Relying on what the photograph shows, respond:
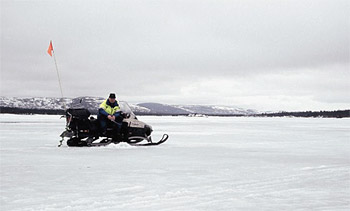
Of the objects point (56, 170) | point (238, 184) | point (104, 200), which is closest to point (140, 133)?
point (56, 170)

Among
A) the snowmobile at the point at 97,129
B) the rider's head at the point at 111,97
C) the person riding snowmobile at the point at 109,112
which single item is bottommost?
the snowmobile at the point at 97,129

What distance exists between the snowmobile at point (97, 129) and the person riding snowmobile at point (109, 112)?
7 cm

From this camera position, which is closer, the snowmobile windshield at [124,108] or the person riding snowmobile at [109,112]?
the person riding snowmobile at [109,112]

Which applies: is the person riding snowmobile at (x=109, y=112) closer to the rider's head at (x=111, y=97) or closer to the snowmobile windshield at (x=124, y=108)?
the rider's head at (x=111, y=97)

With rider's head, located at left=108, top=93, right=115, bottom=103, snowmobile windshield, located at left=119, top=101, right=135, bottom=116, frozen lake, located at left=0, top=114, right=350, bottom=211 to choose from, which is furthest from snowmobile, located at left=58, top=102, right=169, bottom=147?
frozen lake, located at left=0, top=114, right=350, bottom=211

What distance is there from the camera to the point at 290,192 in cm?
473

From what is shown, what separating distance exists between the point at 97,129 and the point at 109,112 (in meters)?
0.58

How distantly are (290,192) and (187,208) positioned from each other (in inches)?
60.2

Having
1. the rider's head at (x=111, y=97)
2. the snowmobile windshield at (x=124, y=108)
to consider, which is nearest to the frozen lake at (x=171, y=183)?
the rider's head at (x=111, y=97)

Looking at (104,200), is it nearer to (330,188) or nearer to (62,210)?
(62,210)

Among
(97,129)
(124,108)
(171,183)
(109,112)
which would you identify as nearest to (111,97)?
(109,112)

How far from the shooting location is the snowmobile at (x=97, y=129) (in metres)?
10.8

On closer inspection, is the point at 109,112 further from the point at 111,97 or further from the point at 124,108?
the point at 124,108

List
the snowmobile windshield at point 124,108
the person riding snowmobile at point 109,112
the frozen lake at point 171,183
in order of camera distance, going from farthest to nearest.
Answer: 1. the snowmobile windshield at point 124,108
2. the person riding snowmobile at point 109,112
3. the frozen lake at point 171,183
